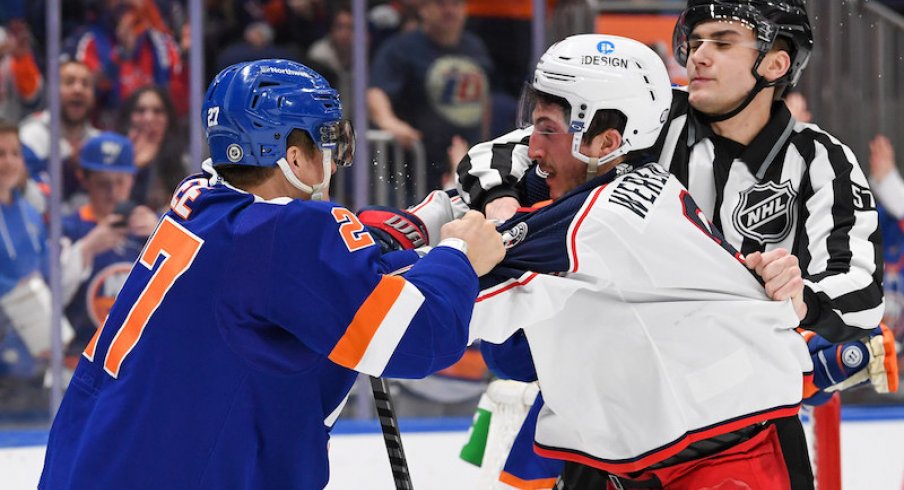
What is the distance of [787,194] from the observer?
8.36 feet

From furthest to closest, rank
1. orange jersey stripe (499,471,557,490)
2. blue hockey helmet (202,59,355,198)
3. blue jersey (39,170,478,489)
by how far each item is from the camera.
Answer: orange jersey stripe (499,471,557,490) < blue hockey helmet (202,59,355,198) < blue jersey (39,170,478,489)

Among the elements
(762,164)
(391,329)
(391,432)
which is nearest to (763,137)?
(762,164)

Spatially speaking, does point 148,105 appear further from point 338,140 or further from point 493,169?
point 338,140

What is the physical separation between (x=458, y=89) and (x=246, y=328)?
347 centimetres

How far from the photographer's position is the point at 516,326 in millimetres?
2031

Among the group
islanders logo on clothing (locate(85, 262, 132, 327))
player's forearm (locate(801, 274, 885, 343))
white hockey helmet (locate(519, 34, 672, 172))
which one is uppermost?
white hockey helmet (locate(519, 34, 672, 172))

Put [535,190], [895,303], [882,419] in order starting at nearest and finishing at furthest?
[535,190] < [882,419] < [895,303]

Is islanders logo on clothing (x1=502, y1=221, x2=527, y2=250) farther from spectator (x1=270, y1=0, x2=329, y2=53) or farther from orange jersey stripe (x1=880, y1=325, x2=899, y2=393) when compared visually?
spectator (x1=270, y1=0, x2=329, y2=53)

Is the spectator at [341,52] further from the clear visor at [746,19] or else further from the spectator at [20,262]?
the clear visor at [746,19]

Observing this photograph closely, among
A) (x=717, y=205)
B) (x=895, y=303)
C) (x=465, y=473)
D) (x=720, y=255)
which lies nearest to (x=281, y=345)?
(x=720, y=255)

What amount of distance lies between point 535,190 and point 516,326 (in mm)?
477

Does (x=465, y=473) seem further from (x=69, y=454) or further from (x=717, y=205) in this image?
(x=69, y=454)

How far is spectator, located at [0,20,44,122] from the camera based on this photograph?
16.2 feet

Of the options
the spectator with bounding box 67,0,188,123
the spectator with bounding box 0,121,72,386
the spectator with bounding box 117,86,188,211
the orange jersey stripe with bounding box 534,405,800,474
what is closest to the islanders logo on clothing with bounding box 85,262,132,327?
the spectator with bounding box 0,121,72,386
